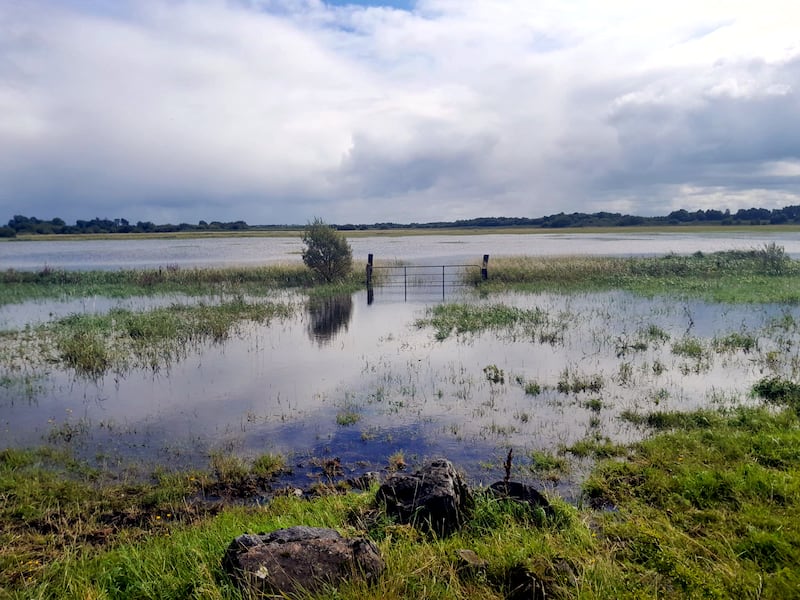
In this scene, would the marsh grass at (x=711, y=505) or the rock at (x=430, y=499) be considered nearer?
the marsh grass at (x=711, y=505)

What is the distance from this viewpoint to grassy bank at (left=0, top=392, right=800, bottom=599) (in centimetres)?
388

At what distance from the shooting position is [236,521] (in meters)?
5.51

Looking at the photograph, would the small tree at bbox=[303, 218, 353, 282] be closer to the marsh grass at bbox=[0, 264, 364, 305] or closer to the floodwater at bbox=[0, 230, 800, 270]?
the marsh grass at bbox=[0, 264, 364, 305]

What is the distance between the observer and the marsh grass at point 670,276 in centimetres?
2384

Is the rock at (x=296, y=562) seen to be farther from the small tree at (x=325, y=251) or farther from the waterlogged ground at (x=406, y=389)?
the small tree at (x=325, y=251)

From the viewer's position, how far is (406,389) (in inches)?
436

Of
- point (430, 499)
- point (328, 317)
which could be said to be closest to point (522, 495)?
point (430, 499)

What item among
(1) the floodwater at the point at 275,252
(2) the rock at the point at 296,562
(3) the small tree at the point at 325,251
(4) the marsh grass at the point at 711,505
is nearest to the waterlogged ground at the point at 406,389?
(4) the marsh grass at the point at 711,505

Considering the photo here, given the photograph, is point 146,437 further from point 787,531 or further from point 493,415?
point 787,531

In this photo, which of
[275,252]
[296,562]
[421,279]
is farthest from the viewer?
[275,252]

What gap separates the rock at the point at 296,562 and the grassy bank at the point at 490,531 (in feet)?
0.50

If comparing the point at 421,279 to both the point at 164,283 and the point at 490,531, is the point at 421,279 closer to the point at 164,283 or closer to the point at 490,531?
the point at 164,283

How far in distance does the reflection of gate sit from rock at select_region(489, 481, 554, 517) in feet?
63.3

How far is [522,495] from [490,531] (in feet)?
2.37
